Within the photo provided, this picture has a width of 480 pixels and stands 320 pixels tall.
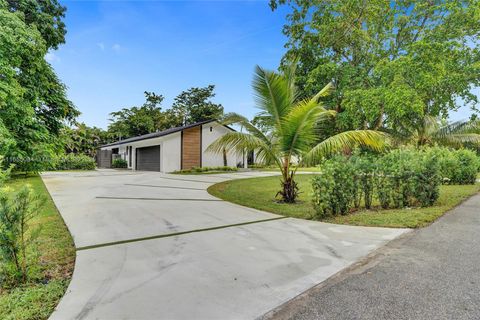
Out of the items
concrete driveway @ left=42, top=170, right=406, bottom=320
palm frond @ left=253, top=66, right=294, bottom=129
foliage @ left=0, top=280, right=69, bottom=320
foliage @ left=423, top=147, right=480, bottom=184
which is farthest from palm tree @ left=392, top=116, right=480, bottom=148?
foliage @ left=0, top=280, right=69, bottom=320

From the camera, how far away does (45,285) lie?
2.40m

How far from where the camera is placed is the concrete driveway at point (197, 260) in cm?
204

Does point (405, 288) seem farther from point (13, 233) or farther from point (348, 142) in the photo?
point (348, 142)

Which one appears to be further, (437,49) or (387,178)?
(437,49)

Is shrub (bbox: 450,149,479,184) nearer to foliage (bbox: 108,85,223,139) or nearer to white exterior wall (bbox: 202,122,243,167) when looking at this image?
white exterior wall (bbox: 202,122,243,167)

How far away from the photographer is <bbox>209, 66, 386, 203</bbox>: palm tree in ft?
19.7

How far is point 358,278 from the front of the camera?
8.32ft

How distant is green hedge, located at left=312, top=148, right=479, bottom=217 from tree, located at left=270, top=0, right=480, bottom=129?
22.7 feet

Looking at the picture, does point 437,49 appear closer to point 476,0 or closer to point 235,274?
point 476,0

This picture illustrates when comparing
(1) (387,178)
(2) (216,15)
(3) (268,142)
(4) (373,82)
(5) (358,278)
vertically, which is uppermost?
(2) (216,15)

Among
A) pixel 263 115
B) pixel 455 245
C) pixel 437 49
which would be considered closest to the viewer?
pixel 455 245

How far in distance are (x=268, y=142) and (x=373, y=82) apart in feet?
36.6

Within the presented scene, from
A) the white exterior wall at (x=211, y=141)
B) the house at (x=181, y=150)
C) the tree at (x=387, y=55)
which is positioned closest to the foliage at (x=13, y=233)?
the tree at (x=387, y=55)

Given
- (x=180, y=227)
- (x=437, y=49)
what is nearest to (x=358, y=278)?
(x=180, y=227)
